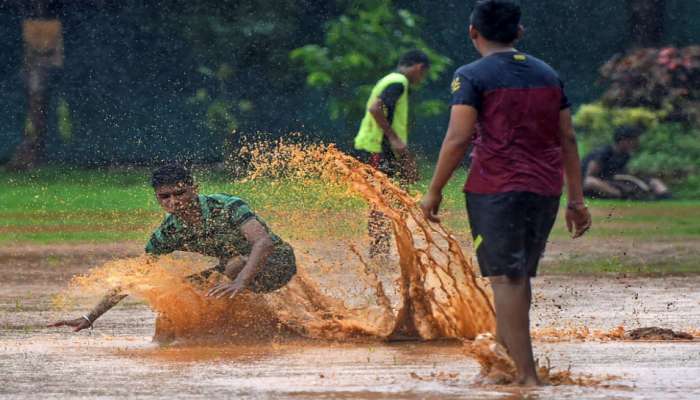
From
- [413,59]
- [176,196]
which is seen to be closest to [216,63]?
[413,59]

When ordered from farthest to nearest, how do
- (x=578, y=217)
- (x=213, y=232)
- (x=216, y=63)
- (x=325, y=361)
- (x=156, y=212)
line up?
(x=216, y=63), (x=156, y=212), (x=213, y=232), (x=325, y=361), (x=578, y=217)

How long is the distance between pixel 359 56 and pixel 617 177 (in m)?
6.84

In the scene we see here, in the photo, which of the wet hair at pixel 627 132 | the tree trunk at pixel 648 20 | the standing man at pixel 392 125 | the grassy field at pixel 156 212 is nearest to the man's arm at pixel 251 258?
the grassy field at pixel 156 212

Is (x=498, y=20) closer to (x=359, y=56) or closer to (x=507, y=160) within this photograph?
(x=507, y=160)

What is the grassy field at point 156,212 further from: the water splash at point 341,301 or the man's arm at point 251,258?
the man's arm at point 251,258

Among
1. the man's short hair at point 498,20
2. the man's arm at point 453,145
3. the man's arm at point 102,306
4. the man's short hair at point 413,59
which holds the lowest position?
the man's arm at point 102,306

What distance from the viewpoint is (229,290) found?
8.16 metres

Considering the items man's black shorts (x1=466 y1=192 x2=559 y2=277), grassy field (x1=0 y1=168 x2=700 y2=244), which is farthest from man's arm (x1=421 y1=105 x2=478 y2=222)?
grassy field (x1=0 y1=168 x2=700 y2=244)

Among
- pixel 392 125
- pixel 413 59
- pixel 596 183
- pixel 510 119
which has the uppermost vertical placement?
pixel 413 59

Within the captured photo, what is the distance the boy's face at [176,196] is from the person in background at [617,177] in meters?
11.4

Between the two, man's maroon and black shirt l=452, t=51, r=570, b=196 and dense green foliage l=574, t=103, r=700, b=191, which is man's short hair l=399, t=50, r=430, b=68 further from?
dense green foliage l=574, t=103, r=700, b=191

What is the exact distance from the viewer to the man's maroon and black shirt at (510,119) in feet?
21.4

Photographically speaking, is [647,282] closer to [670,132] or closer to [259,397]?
[259,397]

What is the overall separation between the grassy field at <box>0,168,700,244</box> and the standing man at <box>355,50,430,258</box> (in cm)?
50
